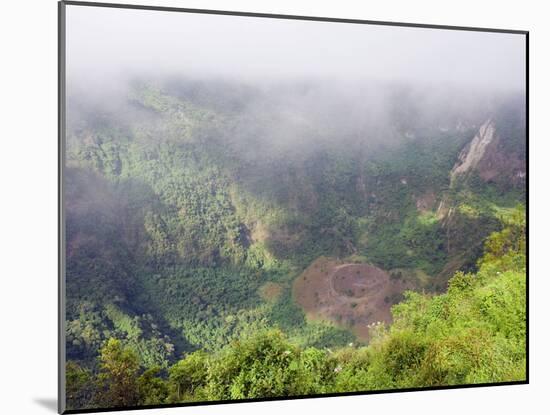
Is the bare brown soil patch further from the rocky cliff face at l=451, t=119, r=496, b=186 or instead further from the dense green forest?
the rocky cliff face at l=451, t=119, r=496, b=186

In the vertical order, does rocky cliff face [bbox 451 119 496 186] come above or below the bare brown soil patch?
above

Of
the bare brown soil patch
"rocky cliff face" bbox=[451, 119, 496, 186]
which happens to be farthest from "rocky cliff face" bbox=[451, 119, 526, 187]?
the bare brown soil patch

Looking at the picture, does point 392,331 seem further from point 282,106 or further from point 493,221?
point 282,106

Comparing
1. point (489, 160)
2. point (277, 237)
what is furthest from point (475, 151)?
point (277, 237)

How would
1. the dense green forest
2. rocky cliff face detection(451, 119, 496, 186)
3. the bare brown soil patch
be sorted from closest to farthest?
1. the dense green forest
2. the bare brown soil patch
3. rocky cliff face detection(451, 119, 496, 186)

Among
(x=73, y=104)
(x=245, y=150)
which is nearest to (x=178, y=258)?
(x=245, y=150)

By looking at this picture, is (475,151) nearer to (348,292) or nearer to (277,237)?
(348,292)
